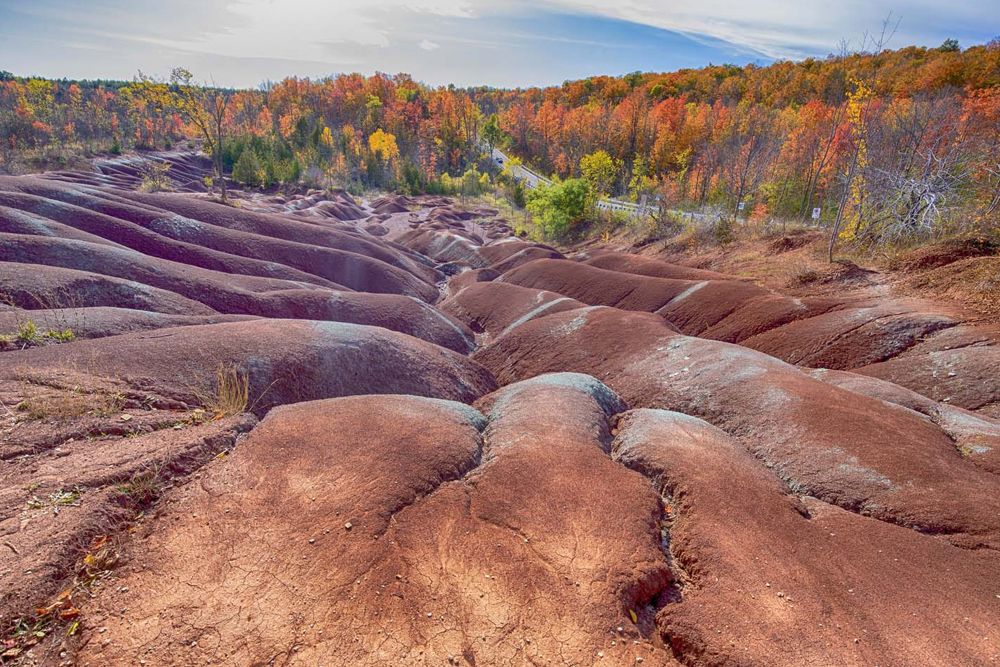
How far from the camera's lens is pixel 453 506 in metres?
6.48

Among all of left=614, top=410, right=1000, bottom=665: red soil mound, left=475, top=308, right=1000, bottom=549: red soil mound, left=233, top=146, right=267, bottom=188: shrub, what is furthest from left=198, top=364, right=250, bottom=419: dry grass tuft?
left=233, top=146, right=267, bottom=188: shrub

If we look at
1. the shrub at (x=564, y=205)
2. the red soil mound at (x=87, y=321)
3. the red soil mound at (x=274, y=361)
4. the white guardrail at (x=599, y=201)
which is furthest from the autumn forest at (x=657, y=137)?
the red soil mound at (x=87, y=321)

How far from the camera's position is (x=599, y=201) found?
66.8 m

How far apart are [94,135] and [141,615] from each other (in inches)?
5497

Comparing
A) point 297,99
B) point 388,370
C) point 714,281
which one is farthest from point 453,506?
point 297,99

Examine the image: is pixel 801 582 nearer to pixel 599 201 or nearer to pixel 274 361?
pixel 274 361

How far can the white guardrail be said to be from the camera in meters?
51.0

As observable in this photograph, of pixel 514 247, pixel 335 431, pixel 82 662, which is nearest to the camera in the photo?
pixel 82 662

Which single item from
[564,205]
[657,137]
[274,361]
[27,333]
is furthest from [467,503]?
[657,137]

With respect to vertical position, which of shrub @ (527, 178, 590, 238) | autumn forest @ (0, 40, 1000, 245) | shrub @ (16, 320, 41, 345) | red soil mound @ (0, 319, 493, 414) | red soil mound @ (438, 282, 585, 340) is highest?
autumn forest @ (0, 40, 1000, 245)

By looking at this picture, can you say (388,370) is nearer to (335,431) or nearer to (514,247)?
(335,431)

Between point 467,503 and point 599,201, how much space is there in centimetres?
6570

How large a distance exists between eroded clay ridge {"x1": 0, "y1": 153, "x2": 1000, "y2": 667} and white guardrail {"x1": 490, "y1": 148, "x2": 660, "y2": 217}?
1475 inches

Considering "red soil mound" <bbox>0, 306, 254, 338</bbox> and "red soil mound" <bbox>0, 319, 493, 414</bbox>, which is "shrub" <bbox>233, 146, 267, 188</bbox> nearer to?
"red soil mound" <bbox>0, 306, 254, 338</bbox>
